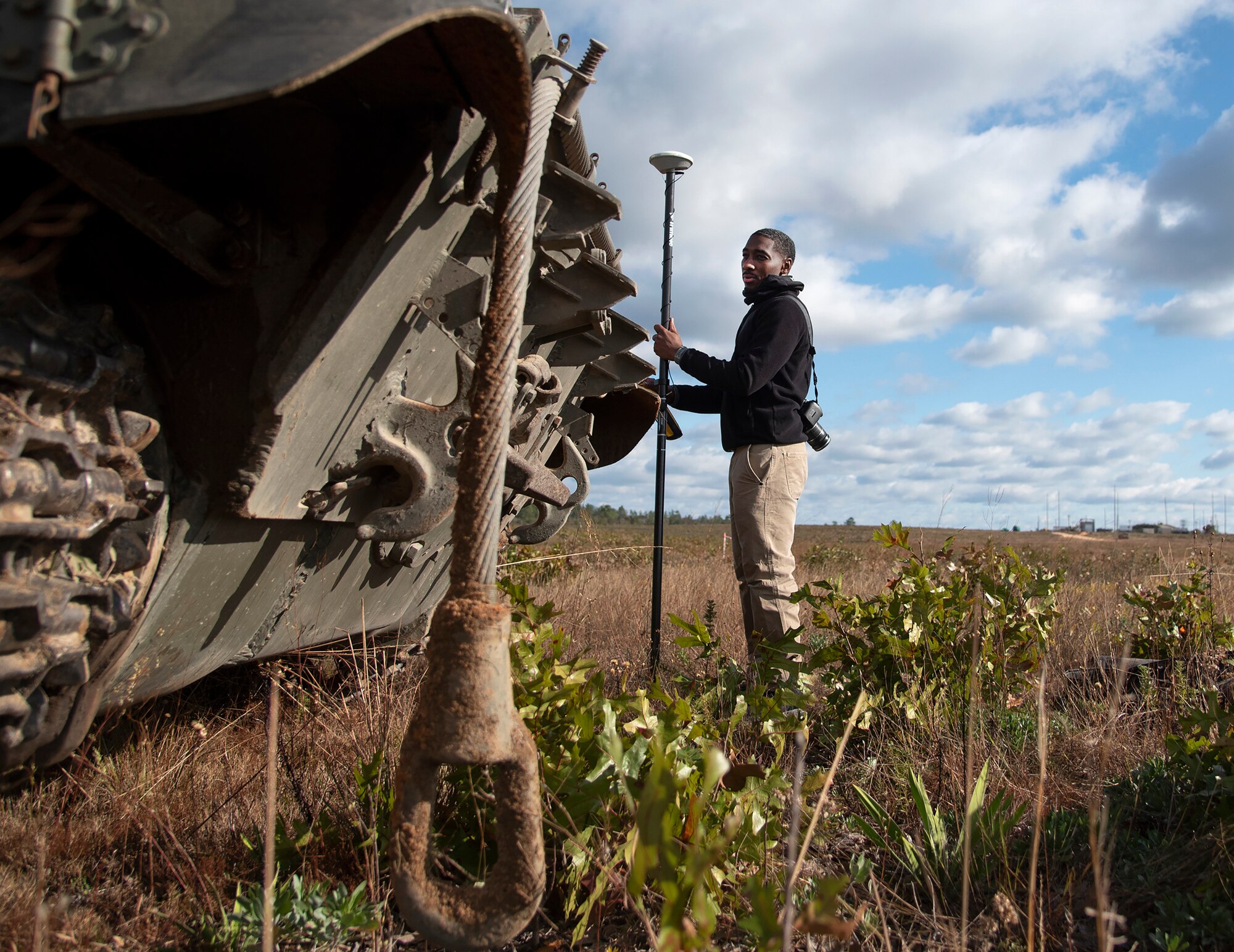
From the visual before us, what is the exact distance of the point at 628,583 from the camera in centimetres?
879

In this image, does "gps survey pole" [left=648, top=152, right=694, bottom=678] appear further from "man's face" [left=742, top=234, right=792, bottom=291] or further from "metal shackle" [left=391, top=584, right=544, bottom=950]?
"metal shackle" [left=391, top=584, right=544, bottom=950]

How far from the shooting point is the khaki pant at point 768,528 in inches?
177

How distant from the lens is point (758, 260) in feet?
15.5

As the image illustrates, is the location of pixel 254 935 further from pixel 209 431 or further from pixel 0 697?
pixel 209 431

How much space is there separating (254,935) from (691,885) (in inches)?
45.2

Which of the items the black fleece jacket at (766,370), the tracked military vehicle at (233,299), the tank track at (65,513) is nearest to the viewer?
the tracked military vehicle at (233,299)

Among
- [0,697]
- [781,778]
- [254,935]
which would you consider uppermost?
[0,697]

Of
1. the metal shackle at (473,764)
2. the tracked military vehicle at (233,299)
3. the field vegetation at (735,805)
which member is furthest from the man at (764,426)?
the metal shackle at (473,764)

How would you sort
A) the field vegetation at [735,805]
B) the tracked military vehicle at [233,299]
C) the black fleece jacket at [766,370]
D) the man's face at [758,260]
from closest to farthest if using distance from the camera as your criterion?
the tracked military vehicle at [233,299] < the field vegetation at [735,805] < the black fleece jacket at [766,370] < the man's face at [758,260]

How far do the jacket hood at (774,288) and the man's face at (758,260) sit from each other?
0.03 metres

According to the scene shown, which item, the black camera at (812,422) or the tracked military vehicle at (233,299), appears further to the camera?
the black camera at (812,422)

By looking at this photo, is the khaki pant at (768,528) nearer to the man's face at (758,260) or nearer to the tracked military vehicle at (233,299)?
the man's face at (758,260)

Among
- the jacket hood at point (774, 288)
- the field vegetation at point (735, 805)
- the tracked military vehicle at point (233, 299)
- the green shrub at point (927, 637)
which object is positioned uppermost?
the jacket hood at point (774, 288)

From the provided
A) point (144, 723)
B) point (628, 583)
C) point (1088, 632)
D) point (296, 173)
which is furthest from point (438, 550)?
point (628, 583)
